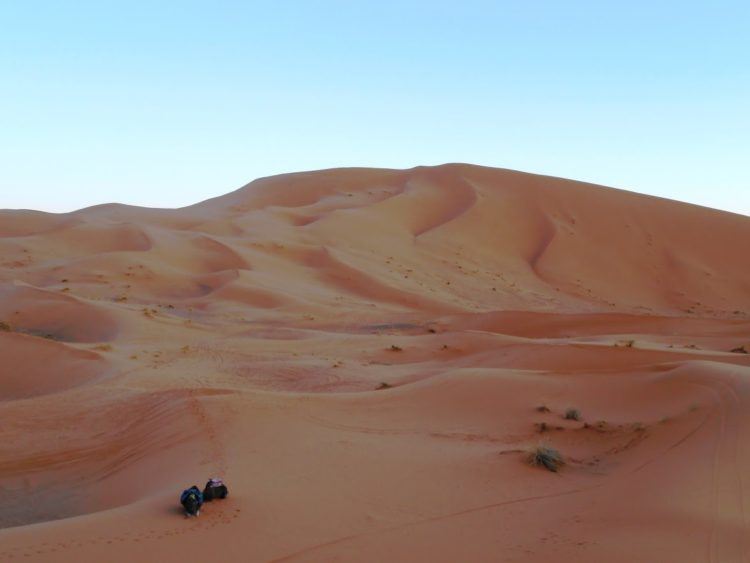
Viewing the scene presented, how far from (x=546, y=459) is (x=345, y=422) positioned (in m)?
2.65

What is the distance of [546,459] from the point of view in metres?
7.42

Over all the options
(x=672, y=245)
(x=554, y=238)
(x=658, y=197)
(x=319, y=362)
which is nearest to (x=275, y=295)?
(x=319, y=362)

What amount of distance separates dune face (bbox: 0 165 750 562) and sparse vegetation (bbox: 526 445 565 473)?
0.35 feet

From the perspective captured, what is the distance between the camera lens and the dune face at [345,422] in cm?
541

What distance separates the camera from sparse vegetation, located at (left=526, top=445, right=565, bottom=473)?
7.39 metres

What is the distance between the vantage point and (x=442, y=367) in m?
13.5

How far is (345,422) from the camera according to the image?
9062 mm

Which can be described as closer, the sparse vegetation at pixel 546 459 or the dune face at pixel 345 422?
the dune face at pixel 345 422

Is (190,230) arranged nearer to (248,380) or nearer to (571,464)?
(248,380)

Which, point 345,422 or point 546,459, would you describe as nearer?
point 546,459

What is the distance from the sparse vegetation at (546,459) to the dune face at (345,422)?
0.11 metres

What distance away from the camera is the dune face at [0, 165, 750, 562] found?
541cm

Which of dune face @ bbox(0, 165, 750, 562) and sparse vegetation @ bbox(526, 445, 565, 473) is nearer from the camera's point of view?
dune face @ bbox(0, 165, 750, 562)

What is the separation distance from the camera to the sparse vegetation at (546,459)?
7387 mm
